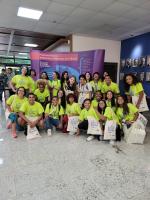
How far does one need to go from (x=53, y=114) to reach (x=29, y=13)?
257 cm

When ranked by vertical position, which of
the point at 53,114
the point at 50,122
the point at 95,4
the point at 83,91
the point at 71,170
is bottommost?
the point at 71,170

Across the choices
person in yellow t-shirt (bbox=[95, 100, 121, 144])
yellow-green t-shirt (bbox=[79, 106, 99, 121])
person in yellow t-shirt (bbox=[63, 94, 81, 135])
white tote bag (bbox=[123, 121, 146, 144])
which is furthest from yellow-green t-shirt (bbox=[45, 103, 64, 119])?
white tote bag (bbox=[123, 121, 146, 144])

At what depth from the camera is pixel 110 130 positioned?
3.26 m

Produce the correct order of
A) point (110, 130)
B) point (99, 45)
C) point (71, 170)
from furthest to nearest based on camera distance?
point (99, 45)
point (110, 130)
point (71, 170)

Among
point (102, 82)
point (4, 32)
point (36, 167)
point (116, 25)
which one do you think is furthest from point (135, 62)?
point (36, 167)

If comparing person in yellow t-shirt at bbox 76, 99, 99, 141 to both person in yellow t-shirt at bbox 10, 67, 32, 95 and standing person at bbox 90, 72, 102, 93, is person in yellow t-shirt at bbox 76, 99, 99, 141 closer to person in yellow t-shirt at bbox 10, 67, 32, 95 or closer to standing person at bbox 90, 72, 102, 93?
standing person at bbox 90, 72, 102, 93

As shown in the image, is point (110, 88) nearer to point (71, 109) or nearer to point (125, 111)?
point (125, 111)

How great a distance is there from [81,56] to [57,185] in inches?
161

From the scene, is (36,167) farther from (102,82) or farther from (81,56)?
(81,56)

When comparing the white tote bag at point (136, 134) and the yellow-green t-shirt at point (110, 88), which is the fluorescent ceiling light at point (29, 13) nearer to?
the yellow-green t-shirt at point (110, 88)

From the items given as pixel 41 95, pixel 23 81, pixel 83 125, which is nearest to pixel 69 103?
pixel 83 125

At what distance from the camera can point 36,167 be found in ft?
7.77

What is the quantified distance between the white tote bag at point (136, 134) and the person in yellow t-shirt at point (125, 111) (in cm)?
14

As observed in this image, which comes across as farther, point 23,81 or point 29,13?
point 29,13
